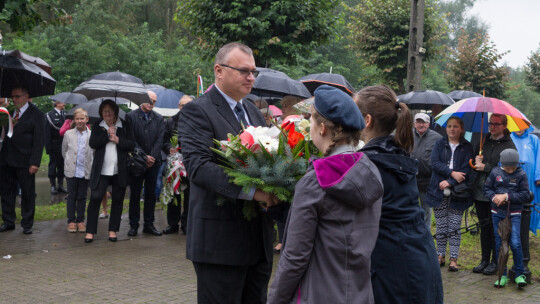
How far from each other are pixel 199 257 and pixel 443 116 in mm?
5884

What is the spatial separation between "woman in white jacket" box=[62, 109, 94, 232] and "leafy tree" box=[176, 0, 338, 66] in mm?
5259

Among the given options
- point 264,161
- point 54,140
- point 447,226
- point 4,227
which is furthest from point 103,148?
point 264,161

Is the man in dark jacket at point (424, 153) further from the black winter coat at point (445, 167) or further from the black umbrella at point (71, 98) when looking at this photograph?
the black umbrella at point (71, 98)

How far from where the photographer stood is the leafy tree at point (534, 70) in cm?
2315

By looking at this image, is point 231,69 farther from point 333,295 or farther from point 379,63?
point 379,63

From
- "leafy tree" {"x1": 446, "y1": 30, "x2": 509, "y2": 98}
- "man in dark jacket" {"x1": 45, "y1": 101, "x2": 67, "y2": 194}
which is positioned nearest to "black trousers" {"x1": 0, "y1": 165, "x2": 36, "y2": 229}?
"man in dark jacket" {"x1": 45, "y1": 101, "x2": 67, "y2": 194}

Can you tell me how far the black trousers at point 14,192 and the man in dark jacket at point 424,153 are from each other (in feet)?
19.7

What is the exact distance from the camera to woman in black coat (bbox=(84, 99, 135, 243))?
9.27 metres

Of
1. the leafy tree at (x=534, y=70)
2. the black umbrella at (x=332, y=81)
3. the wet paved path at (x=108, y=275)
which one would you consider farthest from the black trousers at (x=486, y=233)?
the leafy tree at (x=534, y=70)

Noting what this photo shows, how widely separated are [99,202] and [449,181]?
5160 millimetres

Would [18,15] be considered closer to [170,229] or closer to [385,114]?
[170,229]

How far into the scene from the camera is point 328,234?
2916 millimetres

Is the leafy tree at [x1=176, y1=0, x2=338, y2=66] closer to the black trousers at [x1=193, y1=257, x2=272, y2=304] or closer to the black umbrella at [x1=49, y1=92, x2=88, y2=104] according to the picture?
the black umbrella at [x1=49, y1=92, x2=88, y2=104]

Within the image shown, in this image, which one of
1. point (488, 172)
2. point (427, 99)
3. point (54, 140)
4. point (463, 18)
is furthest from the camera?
point (463, 18)
